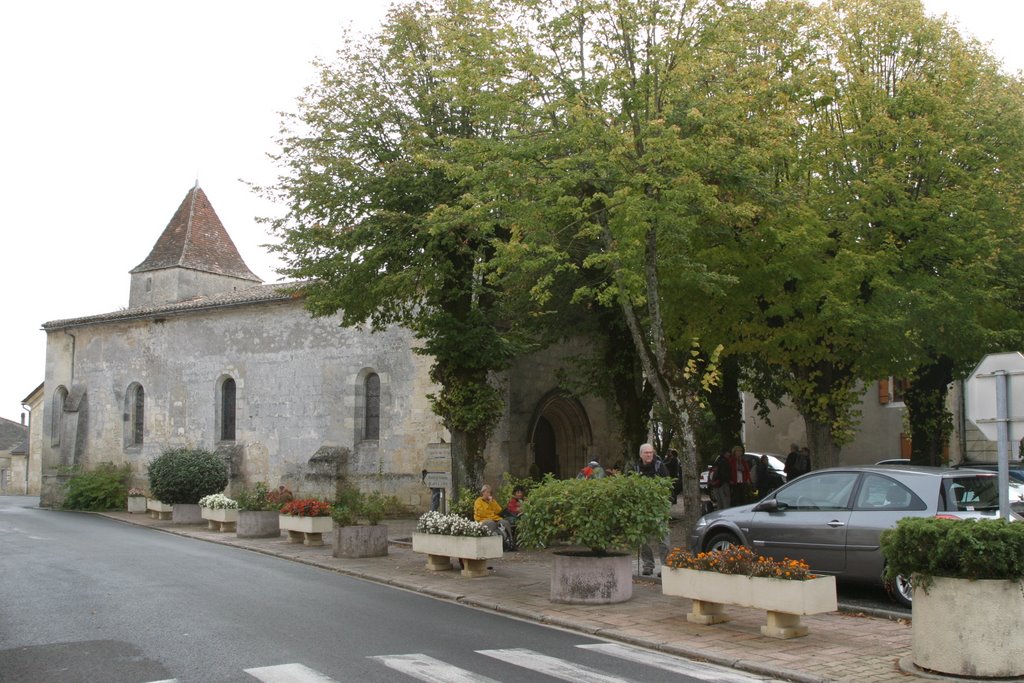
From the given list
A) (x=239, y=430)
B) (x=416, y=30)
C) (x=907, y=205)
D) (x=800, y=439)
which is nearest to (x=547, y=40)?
(x=416, y=30)

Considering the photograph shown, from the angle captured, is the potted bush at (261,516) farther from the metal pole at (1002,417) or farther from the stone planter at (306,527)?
the metal pole at (1002,417)

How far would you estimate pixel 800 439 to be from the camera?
3544 cm

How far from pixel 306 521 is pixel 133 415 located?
18.8m

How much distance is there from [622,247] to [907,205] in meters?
5.48

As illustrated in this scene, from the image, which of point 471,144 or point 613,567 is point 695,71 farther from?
point 613,567

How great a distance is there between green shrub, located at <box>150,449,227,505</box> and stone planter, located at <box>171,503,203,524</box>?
1347mm

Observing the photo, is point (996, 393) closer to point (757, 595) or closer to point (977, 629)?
point (977, 629)

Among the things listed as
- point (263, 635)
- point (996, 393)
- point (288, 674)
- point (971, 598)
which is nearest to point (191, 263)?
point (263, 635)

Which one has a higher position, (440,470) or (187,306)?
(187,306)

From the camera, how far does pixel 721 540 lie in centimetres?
1230

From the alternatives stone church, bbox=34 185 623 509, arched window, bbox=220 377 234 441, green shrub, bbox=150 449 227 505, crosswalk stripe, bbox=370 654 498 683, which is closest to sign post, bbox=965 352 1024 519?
crosswalk stripe, bbox=370 654 498 683

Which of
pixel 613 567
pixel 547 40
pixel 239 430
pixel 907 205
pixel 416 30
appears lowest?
pixel 613 567

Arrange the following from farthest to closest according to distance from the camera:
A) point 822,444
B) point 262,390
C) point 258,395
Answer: point 258,395, point 262,390, point 822,444

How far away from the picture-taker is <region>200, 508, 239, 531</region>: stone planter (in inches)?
867
